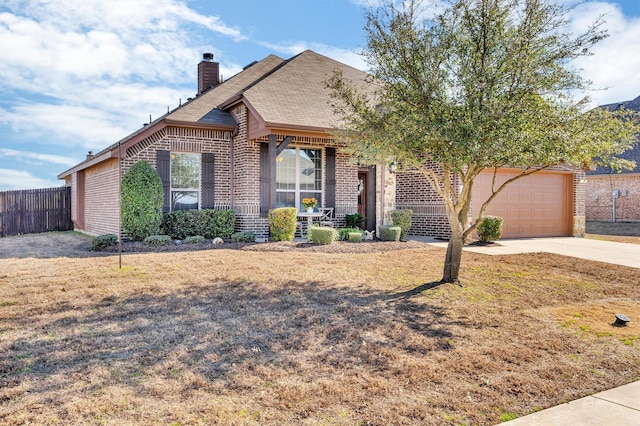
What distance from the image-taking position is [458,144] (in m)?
6.35

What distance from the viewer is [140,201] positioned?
1209 centimetres

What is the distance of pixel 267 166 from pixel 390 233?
4.26m

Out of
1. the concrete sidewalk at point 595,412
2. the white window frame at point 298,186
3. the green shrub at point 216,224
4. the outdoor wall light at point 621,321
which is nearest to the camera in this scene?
the concrete sidewalk at point 595,412

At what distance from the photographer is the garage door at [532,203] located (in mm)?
16203

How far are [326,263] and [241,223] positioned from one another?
5203mm

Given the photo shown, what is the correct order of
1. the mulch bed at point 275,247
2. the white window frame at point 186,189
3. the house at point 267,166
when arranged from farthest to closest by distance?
the white window frame at point 186,189, the house at point 267,166, the mulch bed at point 275,247

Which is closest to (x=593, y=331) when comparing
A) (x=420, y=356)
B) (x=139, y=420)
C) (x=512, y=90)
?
(x=420, y=356)

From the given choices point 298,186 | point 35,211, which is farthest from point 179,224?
point 35,211

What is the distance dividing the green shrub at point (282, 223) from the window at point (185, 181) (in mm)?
2768

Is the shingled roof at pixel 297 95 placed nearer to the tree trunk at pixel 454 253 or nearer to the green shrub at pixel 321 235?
the green shrub at pixel 321 235

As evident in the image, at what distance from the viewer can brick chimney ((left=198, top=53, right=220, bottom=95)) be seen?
18.7 metres

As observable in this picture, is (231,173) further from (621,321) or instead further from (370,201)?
(621,321)

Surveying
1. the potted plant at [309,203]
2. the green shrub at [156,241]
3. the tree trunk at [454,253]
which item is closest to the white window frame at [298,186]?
the potted plant at [309,203]

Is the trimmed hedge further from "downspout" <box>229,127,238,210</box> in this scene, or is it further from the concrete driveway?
the concrete driveway
